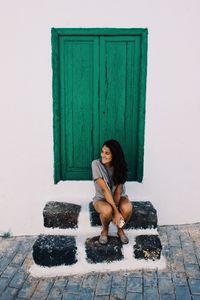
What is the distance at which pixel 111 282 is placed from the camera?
4.00m

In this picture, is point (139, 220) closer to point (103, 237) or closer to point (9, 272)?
point (103, 237)

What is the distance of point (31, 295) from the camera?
3773mm

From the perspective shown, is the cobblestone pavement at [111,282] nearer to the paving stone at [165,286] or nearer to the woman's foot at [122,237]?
the paving stone at [165,286]

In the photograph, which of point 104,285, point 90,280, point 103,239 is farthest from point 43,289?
point 103,239

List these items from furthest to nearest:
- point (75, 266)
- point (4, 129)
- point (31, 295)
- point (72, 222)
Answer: point (4, 129) < point (72, 222) < point (75, 266) < point (31, 295)

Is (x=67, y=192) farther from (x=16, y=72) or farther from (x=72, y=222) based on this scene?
(x=16, y=72)

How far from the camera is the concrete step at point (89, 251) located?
4.22 meters

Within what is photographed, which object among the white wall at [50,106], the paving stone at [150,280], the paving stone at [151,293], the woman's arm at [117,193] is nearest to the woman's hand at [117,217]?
the woman's arm at [117,193]

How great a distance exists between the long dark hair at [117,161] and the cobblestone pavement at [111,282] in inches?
47.3

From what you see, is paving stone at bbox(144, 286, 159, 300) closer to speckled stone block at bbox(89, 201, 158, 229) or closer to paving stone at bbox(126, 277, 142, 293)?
paving stone at bbox(126, 277, 142, 293)

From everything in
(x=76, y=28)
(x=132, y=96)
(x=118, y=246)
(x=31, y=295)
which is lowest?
(x=31, y=295)

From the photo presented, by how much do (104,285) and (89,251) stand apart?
491mm

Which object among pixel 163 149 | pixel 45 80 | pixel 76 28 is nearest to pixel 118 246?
pixel 163 149

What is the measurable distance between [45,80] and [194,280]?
3.33m
